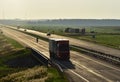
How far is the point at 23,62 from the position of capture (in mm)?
60375

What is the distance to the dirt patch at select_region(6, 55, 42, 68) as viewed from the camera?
58.3 meters

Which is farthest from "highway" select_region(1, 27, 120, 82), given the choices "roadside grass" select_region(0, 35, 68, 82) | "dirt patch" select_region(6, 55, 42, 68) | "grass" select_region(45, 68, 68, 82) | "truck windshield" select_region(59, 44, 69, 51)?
"dirt patch" select_region(6, 55, 42, 68)

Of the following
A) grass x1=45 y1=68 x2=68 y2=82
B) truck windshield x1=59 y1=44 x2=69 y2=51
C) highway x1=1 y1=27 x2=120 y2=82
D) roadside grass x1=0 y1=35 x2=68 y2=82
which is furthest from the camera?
truck windshield x1=59 y1=44 x2=69 y2=51

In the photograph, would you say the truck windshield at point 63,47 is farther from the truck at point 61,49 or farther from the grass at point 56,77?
the grass at point 56,77

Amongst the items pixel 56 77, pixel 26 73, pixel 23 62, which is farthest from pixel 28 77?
pixel 23 62

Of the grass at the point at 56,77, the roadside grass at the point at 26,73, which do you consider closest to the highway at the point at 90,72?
the grass at the point at 56,77

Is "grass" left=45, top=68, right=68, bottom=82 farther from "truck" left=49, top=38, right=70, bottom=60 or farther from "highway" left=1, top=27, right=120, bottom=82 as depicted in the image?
"truck" left=49, top=38, right=70, bottom=60

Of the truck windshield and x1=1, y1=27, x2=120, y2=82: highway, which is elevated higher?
the truck windshield

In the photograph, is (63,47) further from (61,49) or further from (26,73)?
(26,73)

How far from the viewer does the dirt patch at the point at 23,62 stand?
58.3m

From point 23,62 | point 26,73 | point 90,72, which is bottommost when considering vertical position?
point 23,62

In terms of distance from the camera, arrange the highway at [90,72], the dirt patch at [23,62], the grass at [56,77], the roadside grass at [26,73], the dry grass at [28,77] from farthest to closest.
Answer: the dirt patch at [23,62], the dry grass at [28,77], the roadside grass at [26,73], the highway at [90,72], the grass at [56,77]

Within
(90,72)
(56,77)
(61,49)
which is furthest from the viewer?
(61,49)

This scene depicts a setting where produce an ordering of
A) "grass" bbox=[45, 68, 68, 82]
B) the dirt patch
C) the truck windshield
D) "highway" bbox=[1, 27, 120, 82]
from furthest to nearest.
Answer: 1. the dirt patch
2. the truck windshield
3. "highway" bbox=[1, 27, 120, 82]
4. "grass" bbox=[45, 68, 68, 82]
